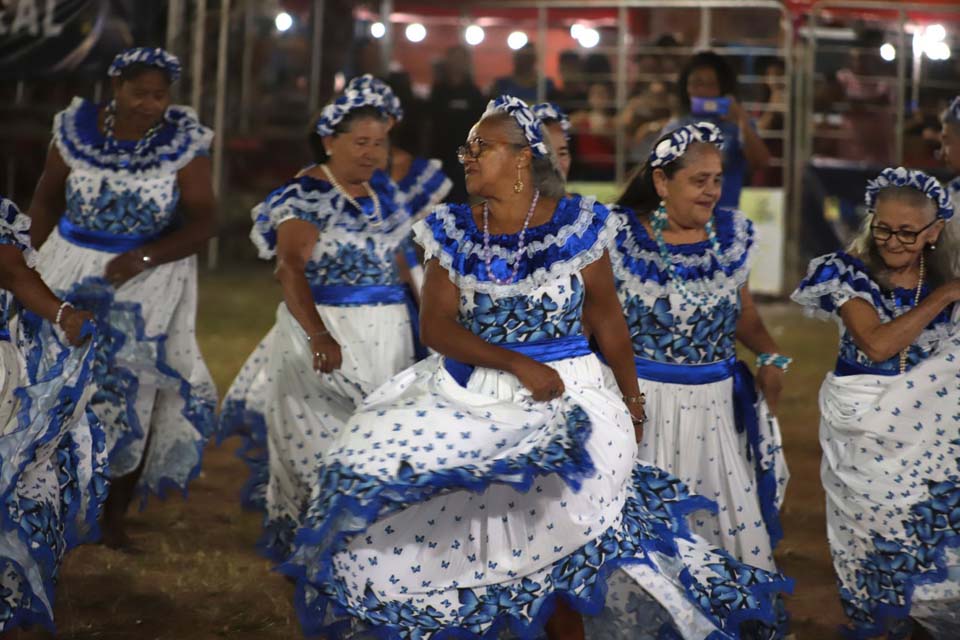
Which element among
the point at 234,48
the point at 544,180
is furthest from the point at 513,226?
the point at 234,48

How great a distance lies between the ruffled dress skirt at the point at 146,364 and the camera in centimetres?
632

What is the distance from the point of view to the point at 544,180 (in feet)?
14.5

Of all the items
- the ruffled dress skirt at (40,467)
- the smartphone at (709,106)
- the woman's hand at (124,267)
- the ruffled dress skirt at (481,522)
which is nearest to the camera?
the ruffled dress skirt at (481,522)

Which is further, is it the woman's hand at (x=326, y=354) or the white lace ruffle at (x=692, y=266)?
the woman's hand at (x=326, y=354)

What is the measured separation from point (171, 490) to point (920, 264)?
14.1ft

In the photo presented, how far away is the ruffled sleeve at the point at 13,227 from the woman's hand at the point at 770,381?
257 cm

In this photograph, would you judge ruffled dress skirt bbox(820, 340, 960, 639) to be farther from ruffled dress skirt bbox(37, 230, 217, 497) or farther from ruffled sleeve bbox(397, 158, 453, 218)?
ruffled dress skirt bbox(37, 230, 217, 497)

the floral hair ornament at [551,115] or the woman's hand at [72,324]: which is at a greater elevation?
the floral hair ornament at [551,115]

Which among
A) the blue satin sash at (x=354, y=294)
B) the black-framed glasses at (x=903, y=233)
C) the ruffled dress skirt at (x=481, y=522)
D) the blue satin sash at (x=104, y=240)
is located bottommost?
the ruffled dress skirt at (x=481, y=522)

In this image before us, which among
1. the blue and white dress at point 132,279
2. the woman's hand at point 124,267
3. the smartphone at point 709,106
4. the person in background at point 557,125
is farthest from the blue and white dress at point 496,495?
the smartphone at point 709,106

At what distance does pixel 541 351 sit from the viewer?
4.31 metres

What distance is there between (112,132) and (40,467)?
222cm

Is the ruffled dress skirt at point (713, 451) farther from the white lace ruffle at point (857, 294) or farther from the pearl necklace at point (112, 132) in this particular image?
the pearl necklace at point (112, 132)

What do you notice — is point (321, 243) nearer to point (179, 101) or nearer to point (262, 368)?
point (262, 368)
